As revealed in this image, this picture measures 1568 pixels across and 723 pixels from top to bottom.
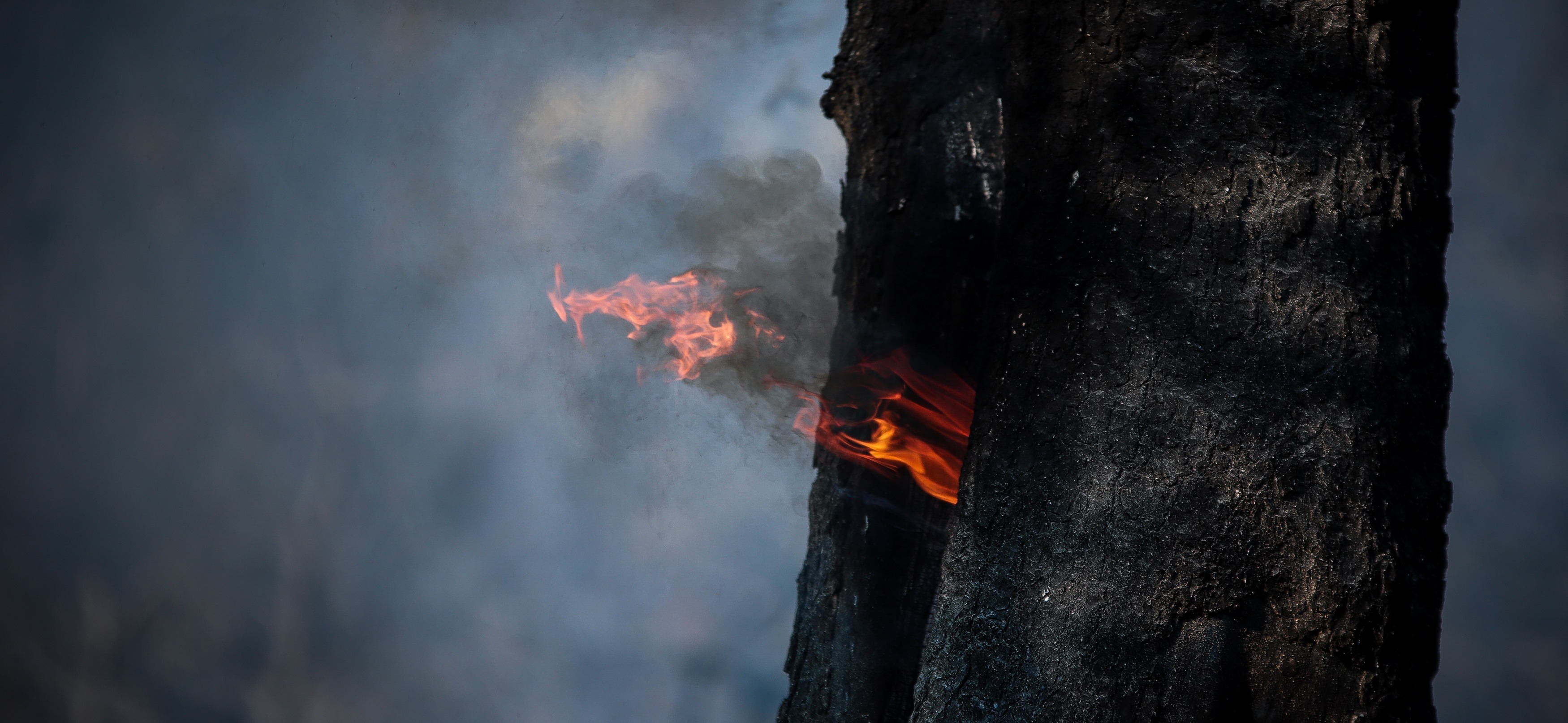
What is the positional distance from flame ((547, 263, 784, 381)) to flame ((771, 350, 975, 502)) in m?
0.69

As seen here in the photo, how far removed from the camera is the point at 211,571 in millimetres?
3453

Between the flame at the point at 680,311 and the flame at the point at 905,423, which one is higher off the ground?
the flame at the point at 680,311

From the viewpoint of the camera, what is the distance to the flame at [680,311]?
264 centimetres

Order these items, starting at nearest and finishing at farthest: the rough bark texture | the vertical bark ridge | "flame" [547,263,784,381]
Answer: the vertical bark ridge < the rough bark texture < "flame" [547,263,784,381]

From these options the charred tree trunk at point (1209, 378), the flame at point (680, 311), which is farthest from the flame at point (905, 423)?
the flame at point (680, 311)

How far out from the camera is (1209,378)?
4.29 feet

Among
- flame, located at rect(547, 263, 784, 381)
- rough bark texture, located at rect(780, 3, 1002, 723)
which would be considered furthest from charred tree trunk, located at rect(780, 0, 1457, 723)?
flame, located at rect(547, 263, 784, 381)

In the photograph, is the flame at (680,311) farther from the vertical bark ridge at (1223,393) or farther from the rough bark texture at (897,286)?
the vertical bark ridge at (1223,393)

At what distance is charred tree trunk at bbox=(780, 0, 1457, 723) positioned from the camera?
123 cm

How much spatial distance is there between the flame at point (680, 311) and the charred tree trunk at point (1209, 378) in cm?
118

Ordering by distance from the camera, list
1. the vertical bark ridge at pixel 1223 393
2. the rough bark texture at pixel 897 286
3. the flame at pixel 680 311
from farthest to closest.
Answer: the flame at pixel 680 311 → the rough bark texture at pixel 897 286 → the vertical bark ridge at pixel 1223 393

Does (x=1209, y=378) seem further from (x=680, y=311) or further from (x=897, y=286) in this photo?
(x=680, y=311)

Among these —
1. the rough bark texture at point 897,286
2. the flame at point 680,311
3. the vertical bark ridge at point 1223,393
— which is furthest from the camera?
the flame at point 680,311

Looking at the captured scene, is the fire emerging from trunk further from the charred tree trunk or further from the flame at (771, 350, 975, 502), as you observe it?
the charred tree trunk
